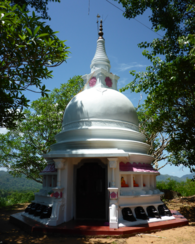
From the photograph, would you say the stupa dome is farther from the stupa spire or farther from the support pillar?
the stupa spire

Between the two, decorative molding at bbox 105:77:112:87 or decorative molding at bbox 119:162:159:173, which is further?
decorative molding at bbox 105:77:112:87

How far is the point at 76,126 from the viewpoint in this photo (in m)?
12.1

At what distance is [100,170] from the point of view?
10.6m

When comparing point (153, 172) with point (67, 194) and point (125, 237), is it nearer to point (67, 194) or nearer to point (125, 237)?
point (125, 237)

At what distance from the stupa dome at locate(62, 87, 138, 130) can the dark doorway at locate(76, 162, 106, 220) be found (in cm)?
254

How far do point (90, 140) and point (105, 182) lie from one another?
2240 millimetres

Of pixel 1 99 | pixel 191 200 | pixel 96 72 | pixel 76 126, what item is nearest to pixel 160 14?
pixel 96 72

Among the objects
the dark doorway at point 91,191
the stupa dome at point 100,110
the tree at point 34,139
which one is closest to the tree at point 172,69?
the stupa dome at point 100,110

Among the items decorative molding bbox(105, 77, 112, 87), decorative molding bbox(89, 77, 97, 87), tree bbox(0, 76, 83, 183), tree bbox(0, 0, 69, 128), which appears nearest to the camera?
tree bbox(0, 0, 69, 128)

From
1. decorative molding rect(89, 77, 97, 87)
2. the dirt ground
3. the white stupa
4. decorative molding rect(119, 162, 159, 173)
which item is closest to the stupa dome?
the white stupa

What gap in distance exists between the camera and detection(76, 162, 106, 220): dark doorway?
10.2m

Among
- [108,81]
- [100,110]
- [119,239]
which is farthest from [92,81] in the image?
[119,239]

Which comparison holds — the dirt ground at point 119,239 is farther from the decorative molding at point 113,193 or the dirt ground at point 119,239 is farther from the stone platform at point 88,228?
the decorative molding at point 113,193

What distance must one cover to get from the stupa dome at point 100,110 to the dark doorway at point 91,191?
8.33 feet
